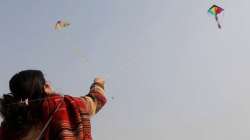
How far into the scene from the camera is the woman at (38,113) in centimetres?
509

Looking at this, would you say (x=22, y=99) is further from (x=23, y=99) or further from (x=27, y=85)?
(x=27, y=85)

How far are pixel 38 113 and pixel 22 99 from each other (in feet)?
0.81

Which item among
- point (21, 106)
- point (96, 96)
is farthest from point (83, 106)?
point (21, 106)

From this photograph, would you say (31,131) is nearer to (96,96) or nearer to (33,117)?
(33,117)

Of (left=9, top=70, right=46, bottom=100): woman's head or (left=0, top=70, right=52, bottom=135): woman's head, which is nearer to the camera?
(left=0, top=70, right=52, bottom=135): woman's head

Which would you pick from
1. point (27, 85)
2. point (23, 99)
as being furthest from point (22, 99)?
point (27, 85)

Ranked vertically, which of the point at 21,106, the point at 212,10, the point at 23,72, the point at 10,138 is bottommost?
the point at 10,138

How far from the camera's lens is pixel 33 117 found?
16.7 ft

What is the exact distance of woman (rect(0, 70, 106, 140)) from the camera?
200 inches

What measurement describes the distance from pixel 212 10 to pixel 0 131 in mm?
19334

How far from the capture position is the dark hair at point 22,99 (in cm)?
511

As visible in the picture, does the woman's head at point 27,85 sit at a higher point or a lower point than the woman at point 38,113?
higher

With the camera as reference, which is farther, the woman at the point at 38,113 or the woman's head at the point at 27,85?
the woman's head at the point at 27,85

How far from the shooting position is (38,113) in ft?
16.8
